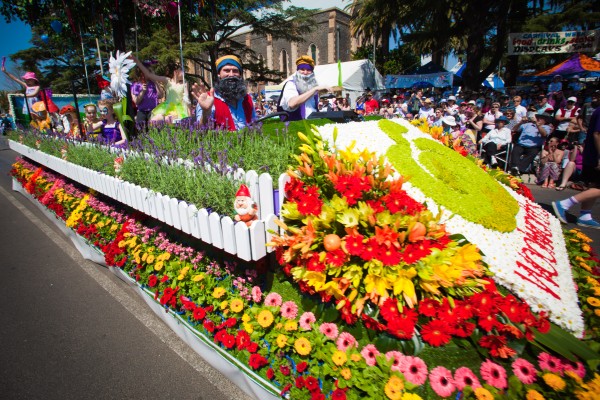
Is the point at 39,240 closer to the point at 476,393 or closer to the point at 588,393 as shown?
the point at 476,393

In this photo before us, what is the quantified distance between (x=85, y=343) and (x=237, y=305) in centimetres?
155

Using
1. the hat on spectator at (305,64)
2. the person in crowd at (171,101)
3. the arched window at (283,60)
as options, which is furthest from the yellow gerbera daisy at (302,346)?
the arched window at (283,60)

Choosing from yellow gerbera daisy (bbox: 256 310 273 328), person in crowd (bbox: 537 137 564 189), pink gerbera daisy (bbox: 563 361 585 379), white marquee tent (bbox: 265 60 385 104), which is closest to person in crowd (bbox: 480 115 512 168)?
person in crowd (bbox: 537 137 564 189)

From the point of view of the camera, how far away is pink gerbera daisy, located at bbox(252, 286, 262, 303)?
2.23 meters

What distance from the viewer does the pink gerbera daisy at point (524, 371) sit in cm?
141

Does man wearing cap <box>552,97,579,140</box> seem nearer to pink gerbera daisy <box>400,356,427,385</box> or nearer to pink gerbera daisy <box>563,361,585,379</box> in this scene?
pink gerbera daisy <box>563,361,585,379</box>

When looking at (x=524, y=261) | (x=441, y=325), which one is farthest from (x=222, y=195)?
(x=524, y=261)

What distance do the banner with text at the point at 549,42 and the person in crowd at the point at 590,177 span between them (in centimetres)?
1402

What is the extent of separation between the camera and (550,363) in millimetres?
1451

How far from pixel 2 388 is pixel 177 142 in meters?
2.33

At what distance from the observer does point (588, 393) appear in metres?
1.27

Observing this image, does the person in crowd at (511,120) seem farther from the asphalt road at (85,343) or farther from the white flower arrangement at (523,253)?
the white flower arrangement at (523,253)

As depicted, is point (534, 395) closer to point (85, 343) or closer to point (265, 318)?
point (265, 318)

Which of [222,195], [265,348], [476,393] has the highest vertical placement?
[222,195]
